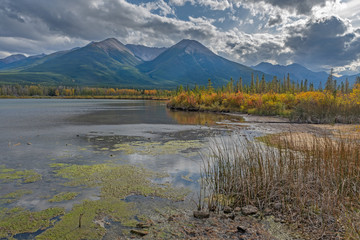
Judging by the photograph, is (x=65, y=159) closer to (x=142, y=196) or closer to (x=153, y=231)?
(x=142, y=196)

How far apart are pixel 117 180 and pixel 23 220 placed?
492 centimetres

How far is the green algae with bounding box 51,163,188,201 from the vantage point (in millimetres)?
10805

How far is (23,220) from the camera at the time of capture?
26.6ft

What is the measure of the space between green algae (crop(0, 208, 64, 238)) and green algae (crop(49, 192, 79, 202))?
39.4 inches

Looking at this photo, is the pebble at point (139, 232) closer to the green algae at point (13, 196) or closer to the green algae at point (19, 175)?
the green algae at point (13, 196)

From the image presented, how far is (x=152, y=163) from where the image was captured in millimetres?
15961

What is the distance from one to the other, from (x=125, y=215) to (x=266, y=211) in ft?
17.4

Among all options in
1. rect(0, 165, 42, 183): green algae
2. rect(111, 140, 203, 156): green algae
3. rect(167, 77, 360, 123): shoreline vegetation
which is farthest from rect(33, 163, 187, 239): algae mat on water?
rect(167, 77, 360, 123): shoreline vegetation

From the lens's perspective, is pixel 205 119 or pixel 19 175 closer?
pixel 19 175

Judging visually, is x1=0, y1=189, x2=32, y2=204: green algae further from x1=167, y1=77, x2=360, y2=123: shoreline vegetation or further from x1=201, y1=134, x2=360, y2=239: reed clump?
x1=167, y1=77, x2=360, y2=123: shoreline vegetation

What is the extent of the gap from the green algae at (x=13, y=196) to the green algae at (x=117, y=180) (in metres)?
1.85

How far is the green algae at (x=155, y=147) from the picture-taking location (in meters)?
19.3

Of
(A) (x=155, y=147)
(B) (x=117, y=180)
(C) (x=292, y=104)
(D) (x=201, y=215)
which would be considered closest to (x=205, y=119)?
(C) (x=292, y=104)

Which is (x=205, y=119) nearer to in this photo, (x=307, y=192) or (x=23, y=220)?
(x=307, y=192)
